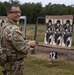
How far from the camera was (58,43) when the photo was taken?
1192 cm

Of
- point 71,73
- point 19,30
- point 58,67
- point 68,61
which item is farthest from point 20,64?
point 68,61

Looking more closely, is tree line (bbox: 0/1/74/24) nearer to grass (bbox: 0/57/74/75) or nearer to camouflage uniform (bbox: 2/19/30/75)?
grass (bbox: 0/57/74/75)

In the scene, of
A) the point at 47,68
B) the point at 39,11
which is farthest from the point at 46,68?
the point at 39,11

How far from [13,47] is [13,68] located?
30 centimetres

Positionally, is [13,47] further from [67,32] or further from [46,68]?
[67,32]

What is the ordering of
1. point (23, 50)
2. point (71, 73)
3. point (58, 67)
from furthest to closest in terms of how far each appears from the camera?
point (58, 67) < point (71, 73) < point (23, 50)

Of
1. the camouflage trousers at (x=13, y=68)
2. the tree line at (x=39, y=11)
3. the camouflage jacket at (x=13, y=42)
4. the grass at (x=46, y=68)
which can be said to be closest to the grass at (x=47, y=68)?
the grass at (x=46, y=68)

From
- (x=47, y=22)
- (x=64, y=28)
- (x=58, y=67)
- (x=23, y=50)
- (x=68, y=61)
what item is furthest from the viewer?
(x=47, y=22)

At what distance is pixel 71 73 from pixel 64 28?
149 inches

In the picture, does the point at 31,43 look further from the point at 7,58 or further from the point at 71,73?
the point at 71,73

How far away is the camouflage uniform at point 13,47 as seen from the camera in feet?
14.1

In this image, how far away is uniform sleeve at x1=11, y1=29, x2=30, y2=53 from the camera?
4293mm

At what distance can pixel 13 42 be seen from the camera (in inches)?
169

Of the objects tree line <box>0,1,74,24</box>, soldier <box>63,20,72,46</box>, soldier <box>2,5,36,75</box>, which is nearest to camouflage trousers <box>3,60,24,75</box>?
soldier <box>2,5,36,75</box>
